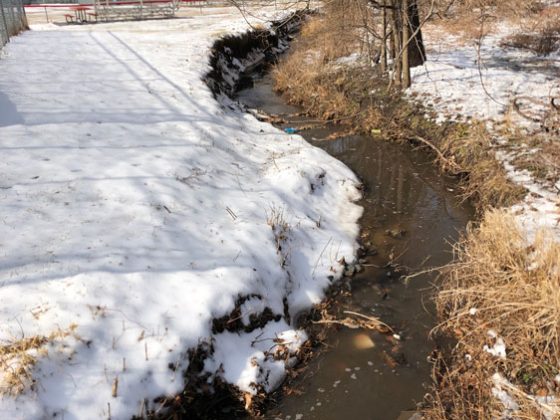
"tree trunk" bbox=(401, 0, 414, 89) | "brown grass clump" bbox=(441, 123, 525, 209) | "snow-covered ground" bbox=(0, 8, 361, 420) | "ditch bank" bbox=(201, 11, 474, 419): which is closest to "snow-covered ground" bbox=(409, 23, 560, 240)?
"brown grass clump" bbox=(441, 123, 525, 209)

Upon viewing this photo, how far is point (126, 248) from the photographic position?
4.92m

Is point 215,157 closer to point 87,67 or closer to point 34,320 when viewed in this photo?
point 34,320

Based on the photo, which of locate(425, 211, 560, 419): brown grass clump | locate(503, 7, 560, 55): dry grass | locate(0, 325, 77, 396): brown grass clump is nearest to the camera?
locate(0, 325, 77, 396): brown grass clump

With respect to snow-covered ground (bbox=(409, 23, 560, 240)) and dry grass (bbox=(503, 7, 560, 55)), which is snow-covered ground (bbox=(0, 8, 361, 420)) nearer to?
snow-covered ground (bbox=(409, 23, 560, 240))

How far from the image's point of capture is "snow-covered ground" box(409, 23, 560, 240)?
657 centimetres

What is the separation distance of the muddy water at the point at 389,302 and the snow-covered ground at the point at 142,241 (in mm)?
354

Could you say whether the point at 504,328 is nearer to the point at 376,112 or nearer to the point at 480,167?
the point at 480,167

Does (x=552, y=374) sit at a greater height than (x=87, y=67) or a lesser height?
lesser

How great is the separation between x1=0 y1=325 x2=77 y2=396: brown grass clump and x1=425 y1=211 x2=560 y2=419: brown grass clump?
10.3ft

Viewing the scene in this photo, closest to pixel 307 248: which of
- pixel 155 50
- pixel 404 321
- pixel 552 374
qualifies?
pixel 404 321

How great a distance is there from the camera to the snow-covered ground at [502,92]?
21.5 feet

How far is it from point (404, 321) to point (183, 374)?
2.48 metres

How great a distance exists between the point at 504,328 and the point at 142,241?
3.70 m

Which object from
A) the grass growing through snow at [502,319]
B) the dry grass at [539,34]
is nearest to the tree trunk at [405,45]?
the grass growing through snow at [502,319]
